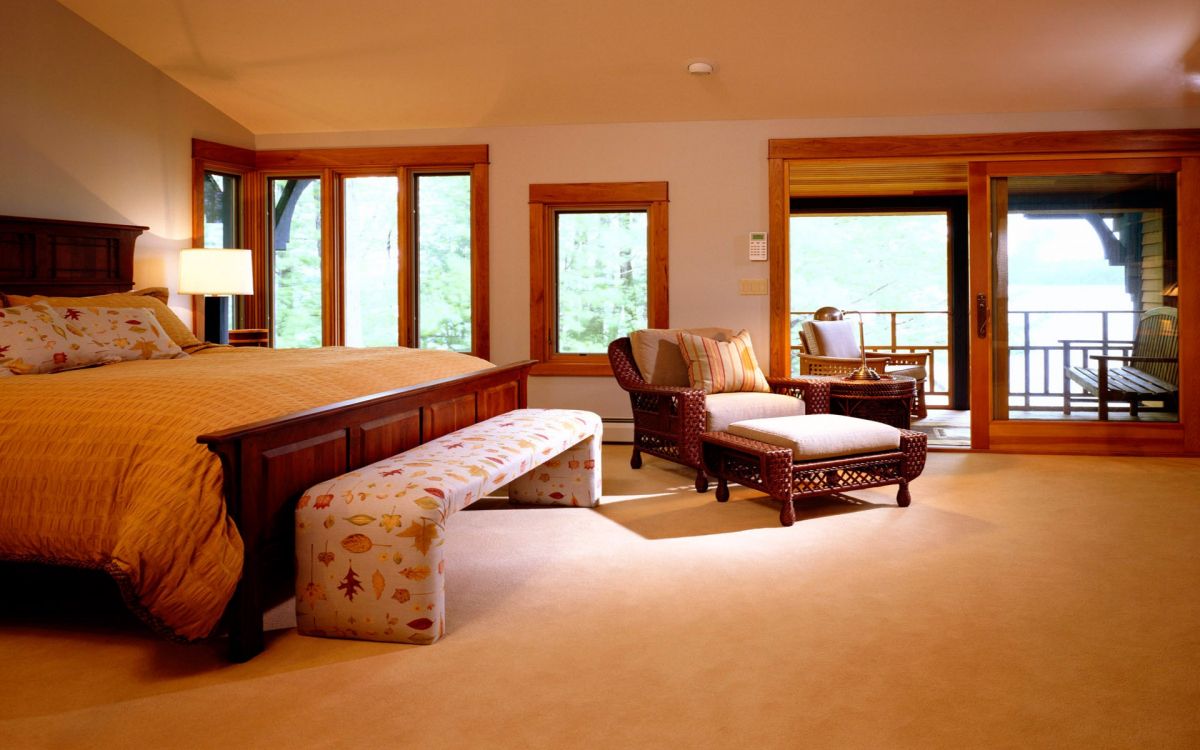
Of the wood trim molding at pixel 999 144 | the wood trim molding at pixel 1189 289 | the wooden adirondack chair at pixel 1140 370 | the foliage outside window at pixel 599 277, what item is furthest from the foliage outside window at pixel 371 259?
the wood trim molding at pixel 1189 289

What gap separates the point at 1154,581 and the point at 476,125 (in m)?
5.00

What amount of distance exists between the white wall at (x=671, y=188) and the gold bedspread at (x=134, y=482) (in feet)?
12.1

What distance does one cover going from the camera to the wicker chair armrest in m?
5.26

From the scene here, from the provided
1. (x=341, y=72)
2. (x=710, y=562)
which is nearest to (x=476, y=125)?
(x=341, y=72)

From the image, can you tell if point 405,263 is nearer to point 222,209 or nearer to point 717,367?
point 222,209

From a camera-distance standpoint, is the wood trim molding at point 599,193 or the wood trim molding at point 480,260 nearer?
the wood trim molding at point 599,193

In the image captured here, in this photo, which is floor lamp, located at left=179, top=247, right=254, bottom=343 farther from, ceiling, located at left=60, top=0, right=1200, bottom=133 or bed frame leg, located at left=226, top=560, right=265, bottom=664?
bed frame leg, located at left=226, top=560, right=265, bottom=664

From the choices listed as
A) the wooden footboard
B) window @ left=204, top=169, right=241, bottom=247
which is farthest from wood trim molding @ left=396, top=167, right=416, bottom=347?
the wooden footboard

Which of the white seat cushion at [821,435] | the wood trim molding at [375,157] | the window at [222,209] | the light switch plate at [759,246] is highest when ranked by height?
the wood trim molding at [375,157]

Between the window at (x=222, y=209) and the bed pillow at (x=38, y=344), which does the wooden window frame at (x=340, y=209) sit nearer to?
the window at (x=222, y=209)

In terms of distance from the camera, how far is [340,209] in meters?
6.68

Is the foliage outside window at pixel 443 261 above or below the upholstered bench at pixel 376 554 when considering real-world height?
above

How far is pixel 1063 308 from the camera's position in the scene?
615 cm

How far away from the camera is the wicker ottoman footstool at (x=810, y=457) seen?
159 inches
